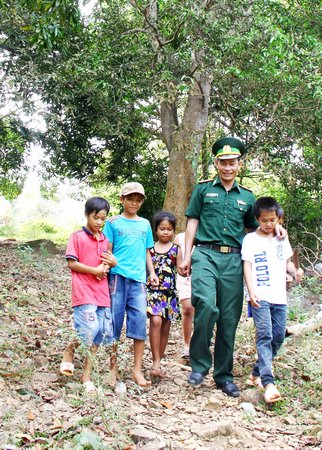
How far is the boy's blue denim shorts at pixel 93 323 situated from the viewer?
412 centimetres

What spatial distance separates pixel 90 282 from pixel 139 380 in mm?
919

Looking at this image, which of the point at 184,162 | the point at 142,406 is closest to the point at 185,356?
the point at 142,406

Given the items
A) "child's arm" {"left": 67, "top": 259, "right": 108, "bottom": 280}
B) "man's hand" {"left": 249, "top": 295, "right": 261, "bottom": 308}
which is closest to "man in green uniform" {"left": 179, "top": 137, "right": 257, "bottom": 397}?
"man's hand" {"left": 249, "top": 295, "right": 261, "bottom": 308}

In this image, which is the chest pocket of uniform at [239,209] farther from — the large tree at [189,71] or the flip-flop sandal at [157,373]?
the large tree at [189,71]

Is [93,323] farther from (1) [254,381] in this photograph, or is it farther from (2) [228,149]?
(2) [228,149]

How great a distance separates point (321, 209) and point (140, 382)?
370 inches

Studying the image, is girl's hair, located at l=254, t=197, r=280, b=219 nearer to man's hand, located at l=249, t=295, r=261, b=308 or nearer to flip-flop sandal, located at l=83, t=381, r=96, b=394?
man's hand, located at l=249, t=295, r=261, b=308

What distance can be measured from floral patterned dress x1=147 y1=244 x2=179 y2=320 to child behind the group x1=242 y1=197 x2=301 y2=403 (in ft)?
2.64

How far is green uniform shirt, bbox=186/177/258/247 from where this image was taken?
4.62 meters

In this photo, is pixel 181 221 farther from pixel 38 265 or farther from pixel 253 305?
pixel 253 305

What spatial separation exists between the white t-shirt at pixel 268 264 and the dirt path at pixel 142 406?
0.78 meters

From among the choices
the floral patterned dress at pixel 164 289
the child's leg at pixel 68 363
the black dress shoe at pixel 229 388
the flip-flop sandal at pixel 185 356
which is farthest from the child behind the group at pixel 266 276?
the child's leg at pixel 68 363

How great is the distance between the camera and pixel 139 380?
14.6ft

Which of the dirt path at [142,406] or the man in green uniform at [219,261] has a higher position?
the man in green uniform at [219,261]
